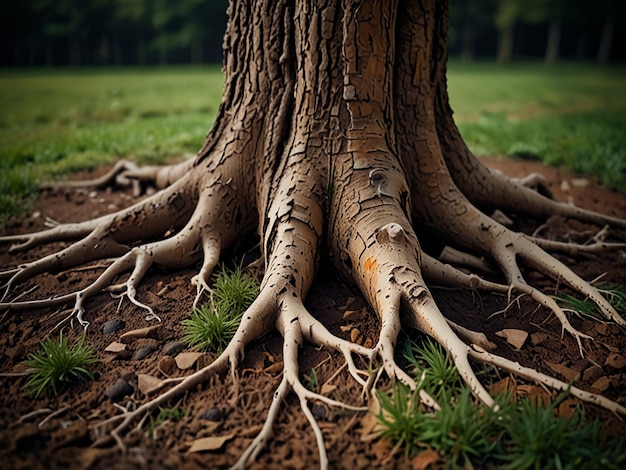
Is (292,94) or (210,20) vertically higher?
(210,20)

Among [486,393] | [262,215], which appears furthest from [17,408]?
[486,393]

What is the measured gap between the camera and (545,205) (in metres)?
3.97

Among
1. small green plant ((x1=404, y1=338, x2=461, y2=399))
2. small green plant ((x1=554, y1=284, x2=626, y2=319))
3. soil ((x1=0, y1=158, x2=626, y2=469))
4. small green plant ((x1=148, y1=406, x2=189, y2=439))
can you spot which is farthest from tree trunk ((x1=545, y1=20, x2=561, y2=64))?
small green plant ((x1=148, y1=406, x2=189, y2=439))

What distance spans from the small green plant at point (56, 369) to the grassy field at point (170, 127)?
2612 millimetres

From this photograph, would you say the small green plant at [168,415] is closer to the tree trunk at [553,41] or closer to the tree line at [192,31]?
the tree line at [192,31]

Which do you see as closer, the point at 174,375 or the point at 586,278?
the point at 174,375

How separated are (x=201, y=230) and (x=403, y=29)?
5.82 feet

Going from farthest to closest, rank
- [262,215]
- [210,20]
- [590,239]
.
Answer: [210,20], [590,239], [262,215]

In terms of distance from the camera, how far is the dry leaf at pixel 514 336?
100 inches

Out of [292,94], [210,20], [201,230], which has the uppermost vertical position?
[210,20]

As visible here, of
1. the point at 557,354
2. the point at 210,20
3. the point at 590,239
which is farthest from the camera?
the point at 210,20

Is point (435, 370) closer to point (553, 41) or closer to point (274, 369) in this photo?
point (274, 369)

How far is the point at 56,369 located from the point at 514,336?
2271 mm

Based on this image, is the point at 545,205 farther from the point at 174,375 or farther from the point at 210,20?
the point at 210,20
